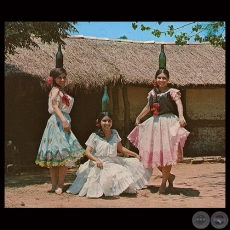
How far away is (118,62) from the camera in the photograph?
8078mm

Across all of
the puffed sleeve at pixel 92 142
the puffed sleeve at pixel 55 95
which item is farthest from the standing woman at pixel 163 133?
the puffed sleeve at pixel 55 95

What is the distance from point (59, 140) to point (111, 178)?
65cm

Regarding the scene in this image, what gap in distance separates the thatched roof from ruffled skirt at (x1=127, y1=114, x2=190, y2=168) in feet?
9.53

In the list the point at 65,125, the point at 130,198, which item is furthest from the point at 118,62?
the point at 130,198

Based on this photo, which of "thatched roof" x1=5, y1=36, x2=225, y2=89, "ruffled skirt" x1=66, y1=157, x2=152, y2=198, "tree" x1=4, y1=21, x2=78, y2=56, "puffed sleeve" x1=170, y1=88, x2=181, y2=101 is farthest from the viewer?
"thatched roof" x1=5, y1=36, x2=225, y2=89

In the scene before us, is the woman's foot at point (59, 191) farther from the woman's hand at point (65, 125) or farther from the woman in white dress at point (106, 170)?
the woman's hand at point (65, 125)

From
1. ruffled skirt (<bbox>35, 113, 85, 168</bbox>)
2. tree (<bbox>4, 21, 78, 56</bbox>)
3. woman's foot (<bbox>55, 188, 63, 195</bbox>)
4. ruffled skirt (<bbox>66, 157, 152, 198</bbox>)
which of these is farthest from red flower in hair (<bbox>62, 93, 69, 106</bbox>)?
tree (<bbox>4, 21, 78, 56</bbox>)

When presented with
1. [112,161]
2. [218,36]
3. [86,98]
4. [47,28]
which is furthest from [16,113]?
[218,36]

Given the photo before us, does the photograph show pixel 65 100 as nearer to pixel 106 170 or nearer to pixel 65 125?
pixel 65 125

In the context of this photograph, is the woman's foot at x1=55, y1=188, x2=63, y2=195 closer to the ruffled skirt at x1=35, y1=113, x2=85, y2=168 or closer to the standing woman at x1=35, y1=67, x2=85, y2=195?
the standing woman at x1=35, y1=67, x2=85, y2=195

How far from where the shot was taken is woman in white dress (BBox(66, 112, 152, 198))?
13.3 feet

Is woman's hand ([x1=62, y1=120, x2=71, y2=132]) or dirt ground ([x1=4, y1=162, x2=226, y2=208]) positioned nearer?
Result: dirt ground ([x1=4, y1=162, x2=226, y2=208])

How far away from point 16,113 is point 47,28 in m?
2.21
